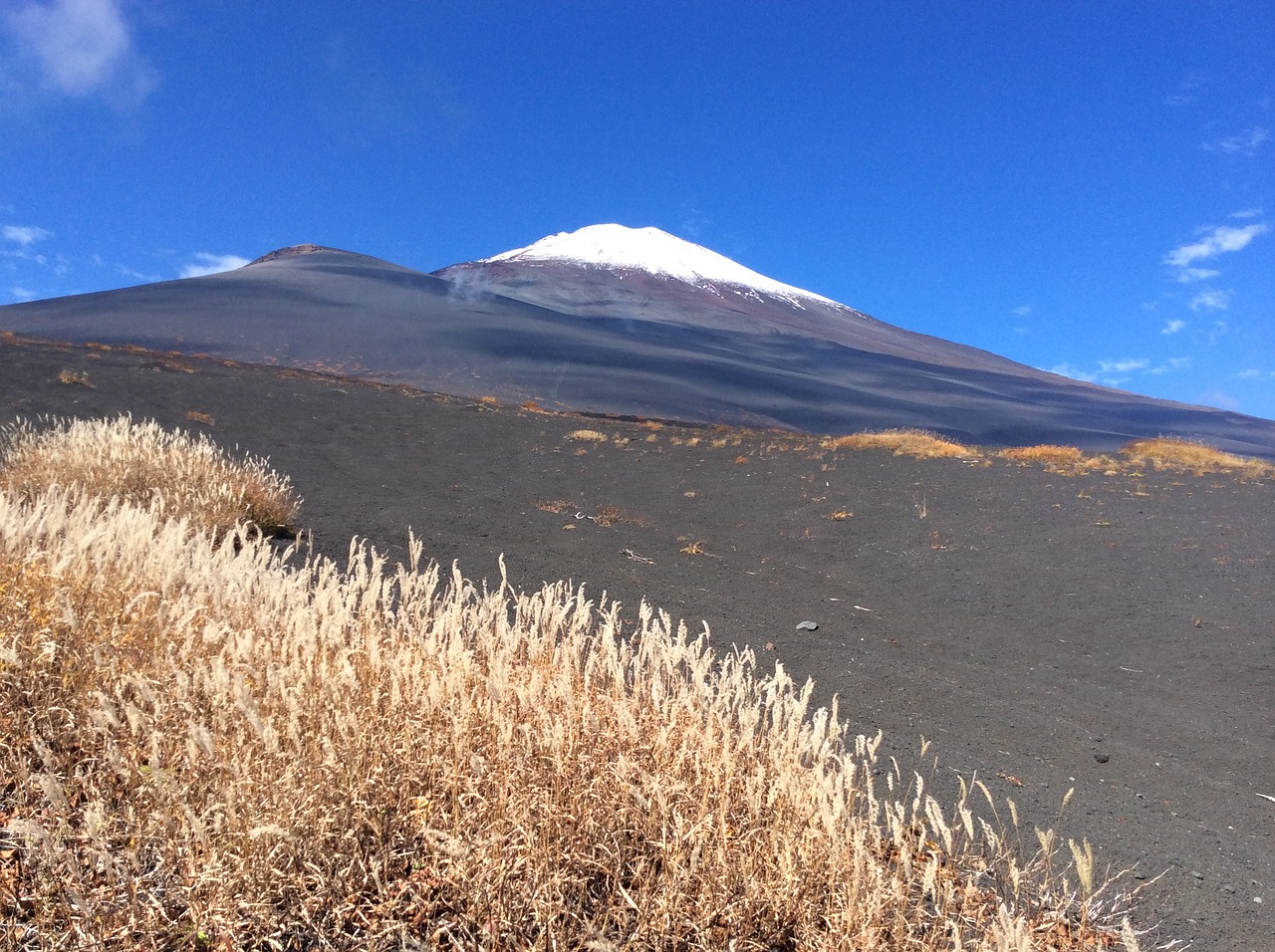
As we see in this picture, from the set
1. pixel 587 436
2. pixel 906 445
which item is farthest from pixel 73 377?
pixel 906 445

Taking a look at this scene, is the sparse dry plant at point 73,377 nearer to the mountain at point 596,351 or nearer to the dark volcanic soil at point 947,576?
the dark volcanic soil at point 947,576

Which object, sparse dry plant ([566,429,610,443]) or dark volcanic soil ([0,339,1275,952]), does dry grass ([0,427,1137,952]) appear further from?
sparse dry plant ([566,429,610,443])

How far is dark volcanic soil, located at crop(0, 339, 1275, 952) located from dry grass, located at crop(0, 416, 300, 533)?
2.20ft

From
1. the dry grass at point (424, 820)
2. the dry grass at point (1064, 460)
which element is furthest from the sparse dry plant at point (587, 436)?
the dry grass at point (424, 820)

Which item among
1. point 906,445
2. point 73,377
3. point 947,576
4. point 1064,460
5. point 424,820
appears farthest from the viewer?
point 906,445

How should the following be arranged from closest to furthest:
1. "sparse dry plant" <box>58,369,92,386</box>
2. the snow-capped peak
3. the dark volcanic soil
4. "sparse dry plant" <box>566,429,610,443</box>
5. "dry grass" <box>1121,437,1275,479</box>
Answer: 1. the dark volcanic soil
2. "sparse dry plant" <box>58,369,92,386</box>
3. "dry grass" <box>1121,437,1275,479</box>
4. "sparse dry plant" <box>566,429,610,443</box>
5. the snow-capped peak

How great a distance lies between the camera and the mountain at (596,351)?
42.6 m

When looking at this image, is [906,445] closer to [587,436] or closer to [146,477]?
[587,436]

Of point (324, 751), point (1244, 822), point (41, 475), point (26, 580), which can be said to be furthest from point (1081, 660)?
point (41, 475)

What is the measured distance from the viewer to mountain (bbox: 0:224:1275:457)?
140 ft

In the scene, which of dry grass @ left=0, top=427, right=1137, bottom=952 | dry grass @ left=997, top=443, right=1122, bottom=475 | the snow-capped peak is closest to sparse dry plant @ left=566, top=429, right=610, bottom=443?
dry grass @ left=997, top=443, right=1122, bottom=475

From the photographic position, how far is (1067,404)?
6469cm

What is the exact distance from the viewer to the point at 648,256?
117m

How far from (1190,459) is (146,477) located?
19.6 metres
